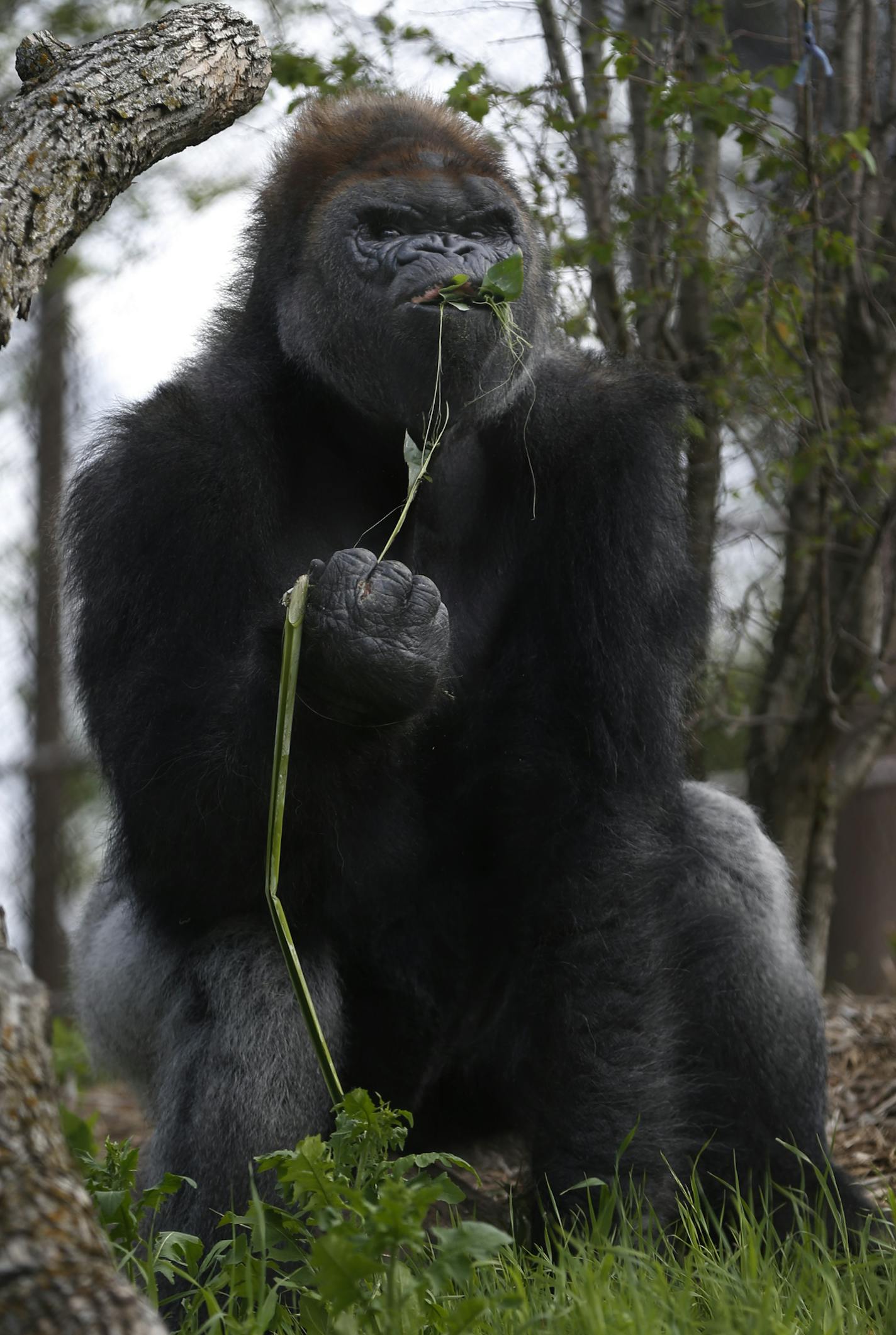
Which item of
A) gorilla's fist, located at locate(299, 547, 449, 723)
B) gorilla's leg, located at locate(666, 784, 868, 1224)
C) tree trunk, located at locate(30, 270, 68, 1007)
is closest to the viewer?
gorilla's fist, located at locate(299, 547, 449, 723)

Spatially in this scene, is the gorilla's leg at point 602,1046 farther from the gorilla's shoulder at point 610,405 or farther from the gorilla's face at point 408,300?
the gorilla's face at point 408,300

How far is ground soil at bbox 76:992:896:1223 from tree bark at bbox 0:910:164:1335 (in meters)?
1.87

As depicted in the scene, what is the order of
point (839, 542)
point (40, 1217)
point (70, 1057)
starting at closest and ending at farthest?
point (40, 1217) → point (839, 542) → point (70, 1057)

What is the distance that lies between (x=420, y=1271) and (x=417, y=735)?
1.58 meters

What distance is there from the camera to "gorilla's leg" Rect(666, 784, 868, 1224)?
12.0ft

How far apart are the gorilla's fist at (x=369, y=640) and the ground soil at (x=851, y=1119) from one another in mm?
1207

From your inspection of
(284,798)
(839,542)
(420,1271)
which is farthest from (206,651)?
(839,542)

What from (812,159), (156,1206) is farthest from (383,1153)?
(812,159)

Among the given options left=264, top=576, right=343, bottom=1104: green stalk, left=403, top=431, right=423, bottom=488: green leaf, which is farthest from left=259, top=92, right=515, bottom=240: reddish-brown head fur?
left=264, top=576, right=343, bottom=1104: green stalk

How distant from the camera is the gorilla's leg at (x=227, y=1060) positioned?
3.09 meters

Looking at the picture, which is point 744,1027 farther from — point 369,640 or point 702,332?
point 702,332

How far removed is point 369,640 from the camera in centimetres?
302

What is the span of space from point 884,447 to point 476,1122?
2.72 m

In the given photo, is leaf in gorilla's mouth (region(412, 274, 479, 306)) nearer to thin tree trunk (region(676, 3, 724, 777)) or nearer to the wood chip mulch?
thin tree trunk (region(676, 3, 724, 777))
